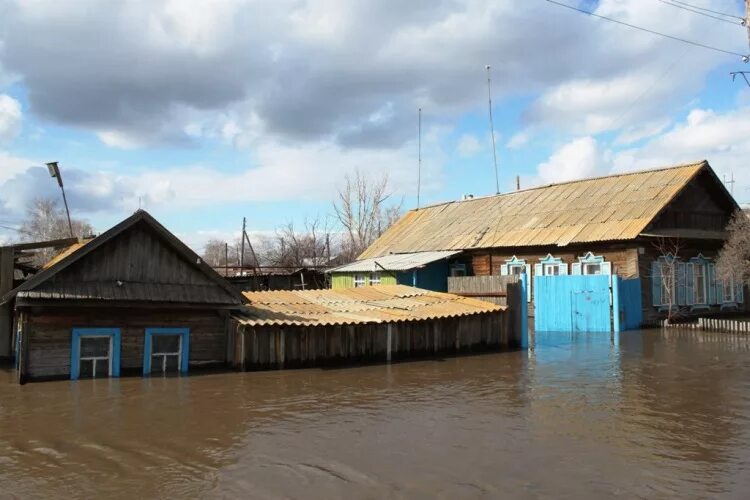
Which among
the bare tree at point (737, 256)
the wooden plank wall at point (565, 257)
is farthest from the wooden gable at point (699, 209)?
the bare tree at point (737, 256)

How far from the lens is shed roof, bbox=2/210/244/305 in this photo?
1273 centimetres

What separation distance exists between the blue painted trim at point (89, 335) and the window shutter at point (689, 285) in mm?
22223

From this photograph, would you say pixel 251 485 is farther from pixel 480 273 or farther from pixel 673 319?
pixel 480 273

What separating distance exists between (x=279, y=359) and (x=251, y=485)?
25.5 ft

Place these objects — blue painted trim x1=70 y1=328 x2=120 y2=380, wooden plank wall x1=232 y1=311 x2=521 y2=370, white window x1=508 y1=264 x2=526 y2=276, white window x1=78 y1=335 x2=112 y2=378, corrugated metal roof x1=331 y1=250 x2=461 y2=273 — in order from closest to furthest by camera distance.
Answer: blue painted trim x1=70 y1=328 x2=120 y2=380 → white window x1=78 y1=335 x2=112 y2=378 → wooden plank wall x1=232 y1=311 x2=521 y2=370 → white window x1=508 y1=264 x2=526 y2=276 → corrugated metal roof x1=331 y1=250 x2=461 y2=273

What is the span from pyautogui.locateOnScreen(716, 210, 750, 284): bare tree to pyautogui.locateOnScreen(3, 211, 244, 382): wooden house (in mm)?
18866

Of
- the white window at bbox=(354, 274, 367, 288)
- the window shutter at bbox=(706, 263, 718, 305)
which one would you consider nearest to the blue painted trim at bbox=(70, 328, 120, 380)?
Result: the white window at bbox=(354, 274, 367, 288)

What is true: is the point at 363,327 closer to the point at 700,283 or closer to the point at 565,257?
the point at 565,257

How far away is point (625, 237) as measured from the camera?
2353 centimetres

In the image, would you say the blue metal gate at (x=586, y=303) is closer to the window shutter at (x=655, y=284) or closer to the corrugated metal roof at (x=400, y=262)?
the window shutter at (x=655, y=284)

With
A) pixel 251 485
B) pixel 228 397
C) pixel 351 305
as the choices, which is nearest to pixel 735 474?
pixel 251 485

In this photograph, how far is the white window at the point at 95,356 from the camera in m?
13.4

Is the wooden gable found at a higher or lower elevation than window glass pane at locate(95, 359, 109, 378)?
higher

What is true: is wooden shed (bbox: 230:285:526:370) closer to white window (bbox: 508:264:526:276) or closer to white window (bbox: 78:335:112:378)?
white window (bbox: 78:335:112:378)
